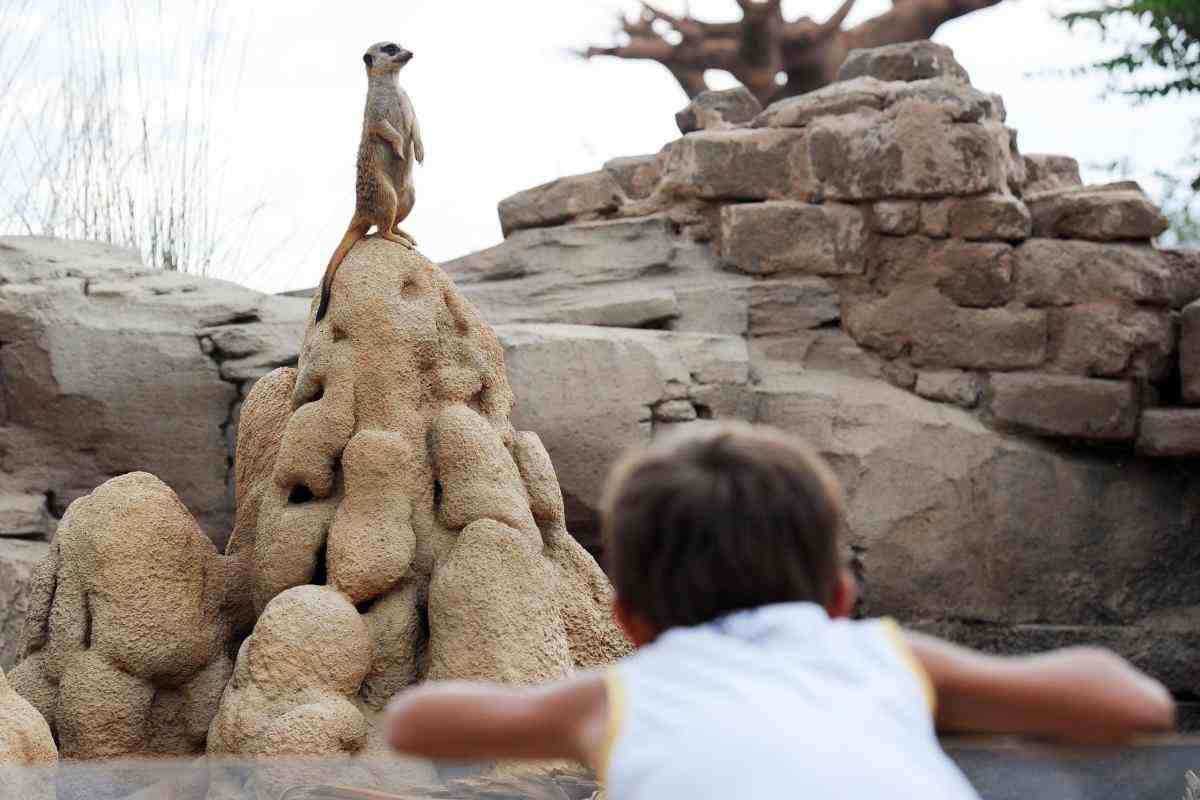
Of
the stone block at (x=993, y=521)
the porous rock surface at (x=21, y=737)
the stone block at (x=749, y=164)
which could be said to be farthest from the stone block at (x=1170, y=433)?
the porous rock surface at (x=21, y=737)

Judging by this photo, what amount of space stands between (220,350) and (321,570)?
5.94 feet

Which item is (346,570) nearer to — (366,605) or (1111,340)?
(366,605)

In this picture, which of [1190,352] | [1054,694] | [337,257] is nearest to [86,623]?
[337,257]

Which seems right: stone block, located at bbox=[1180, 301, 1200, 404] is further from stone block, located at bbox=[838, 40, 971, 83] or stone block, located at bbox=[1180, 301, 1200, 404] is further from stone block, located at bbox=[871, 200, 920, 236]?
stone block, located at bbox=[838, 40, 971, 83]

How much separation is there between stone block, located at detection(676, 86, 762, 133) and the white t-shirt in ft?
22.3

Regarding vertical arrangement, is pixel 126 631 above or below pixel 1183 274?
below

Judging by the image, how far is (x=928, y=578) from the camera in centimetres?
620

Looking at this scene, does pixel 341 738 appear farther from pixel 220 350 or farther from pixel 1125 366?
pixel 1125 366

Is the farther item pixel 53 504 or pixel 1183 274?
pixel 1183 274

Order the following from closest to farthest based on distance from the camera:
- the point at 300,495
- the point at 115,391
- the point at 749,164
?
the point at 300,495 → the point at 115,391 → the point at 749,164

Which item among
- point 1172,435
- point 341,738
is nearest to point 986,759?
point 341,738

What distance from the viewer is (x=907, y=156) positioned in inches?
254

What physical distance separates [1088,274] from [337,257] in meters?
3.14

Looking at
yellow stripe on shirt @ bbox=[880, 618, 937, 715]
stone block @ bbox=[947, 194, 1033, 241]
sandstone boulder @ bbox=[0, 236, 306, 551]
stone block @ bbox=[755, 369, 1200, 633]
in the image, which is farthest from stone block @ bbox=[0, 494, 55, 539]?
yellow stripe on shirt @ bbox=[880, 618, 937, 715]
